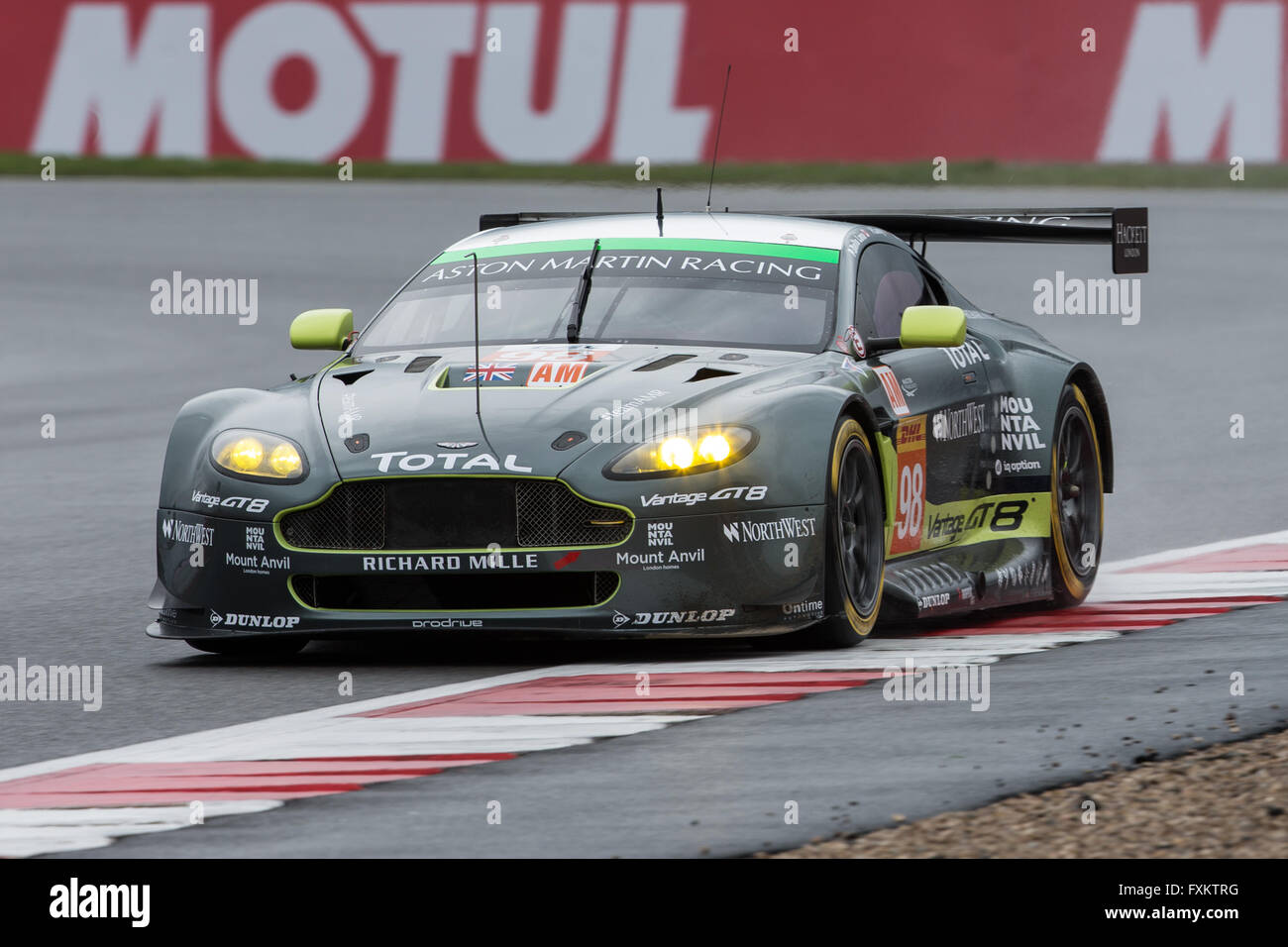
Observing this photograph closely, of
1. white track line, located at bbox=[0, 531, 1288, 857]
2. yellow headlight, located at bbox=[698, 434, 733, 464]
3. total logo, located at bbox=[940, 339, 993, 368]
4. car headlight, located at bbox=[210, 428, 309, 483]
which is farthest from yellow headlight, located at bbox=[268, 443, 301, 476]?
total logo, located at bbox=[940, 339, 993, 368]

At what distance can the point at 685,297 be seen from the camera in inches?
345

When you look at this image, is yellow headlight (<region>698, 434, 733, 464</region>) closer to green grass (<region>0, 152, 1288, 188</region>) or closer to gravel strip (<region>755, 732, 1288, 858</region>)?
gravel strip (<region>755, 732, 1288, 858</region>)

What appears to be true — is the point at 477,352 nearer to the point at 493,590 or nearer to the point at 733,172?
the point at 493,590

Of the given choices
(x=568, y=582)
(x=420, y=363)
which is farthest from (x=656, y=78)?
(x=568, y=582)

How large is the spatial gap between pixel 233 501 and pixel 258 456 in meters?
0.15

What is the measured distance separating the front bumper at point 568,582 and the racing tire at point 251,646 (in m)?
0.10

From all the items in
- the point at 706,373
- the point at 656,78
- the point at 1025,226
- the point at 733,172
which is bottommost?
the point at 706,373

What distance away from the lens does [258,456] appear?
7859 millimetres

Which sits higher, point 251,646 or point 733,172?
point 733,172

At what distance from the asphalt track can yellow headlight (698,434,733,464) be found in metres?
0.59

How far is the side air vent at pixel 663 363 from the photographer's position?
8.09 meters
